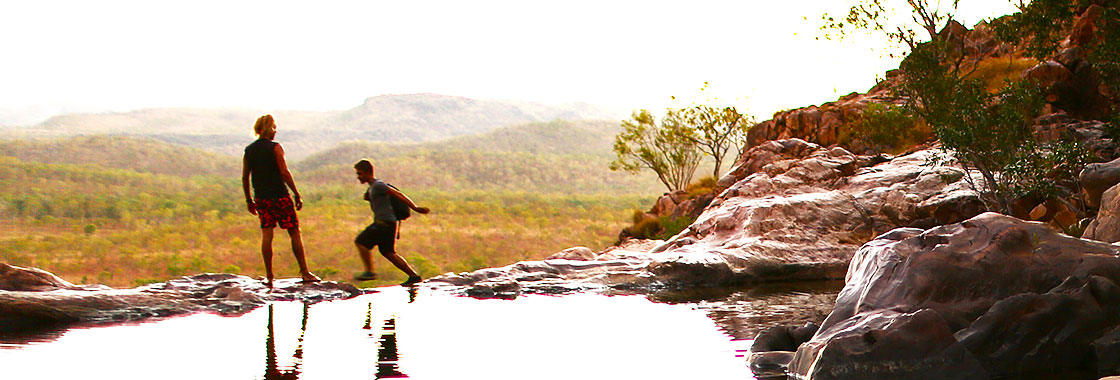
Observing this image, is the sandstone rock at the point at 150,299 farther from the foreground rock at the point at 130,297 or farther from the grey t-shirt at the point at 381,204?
the grey t-shirt at the point at 381,204

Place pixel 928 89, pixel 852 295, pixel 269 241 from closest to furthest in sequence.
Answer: pixel 852 295, pixel 269 241, pixel 928 89

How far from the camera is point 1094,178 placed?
13727 mm

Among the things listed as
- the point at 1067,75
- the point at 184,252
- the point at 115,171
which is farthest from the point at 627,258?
the point at 115,171

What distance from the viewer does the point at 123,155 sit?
389 feet

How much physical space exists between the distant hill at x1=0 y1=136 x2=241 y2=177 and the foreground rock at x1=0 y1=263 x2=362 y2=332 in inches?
→ 4118

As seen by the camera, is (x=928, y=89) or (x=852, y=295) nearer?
(x=852, y=295)

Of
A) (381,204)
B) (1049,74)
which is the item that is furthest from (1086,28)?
(381,204)

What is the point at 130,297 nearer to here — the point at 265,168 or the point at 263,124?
the point at 265,168

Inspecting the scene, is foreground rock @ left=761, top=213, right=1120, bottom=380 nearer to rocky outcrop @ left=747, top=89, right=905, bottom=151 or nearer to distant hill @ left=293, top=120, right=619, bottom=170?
rocky outcrop @ left=747, top=89, right=905, bottom=151

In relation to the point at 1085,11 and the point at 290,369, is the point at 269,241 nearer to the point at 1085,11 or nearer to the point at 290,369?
the point at 290,369

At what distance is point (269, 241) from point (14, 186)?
8417 centimetres

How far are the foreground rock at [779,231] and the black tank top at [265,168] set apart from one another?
3.28m

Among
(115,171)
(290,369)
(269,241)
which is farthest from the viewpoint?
(115,171)

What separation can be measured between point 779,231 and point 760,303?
20.1ft
